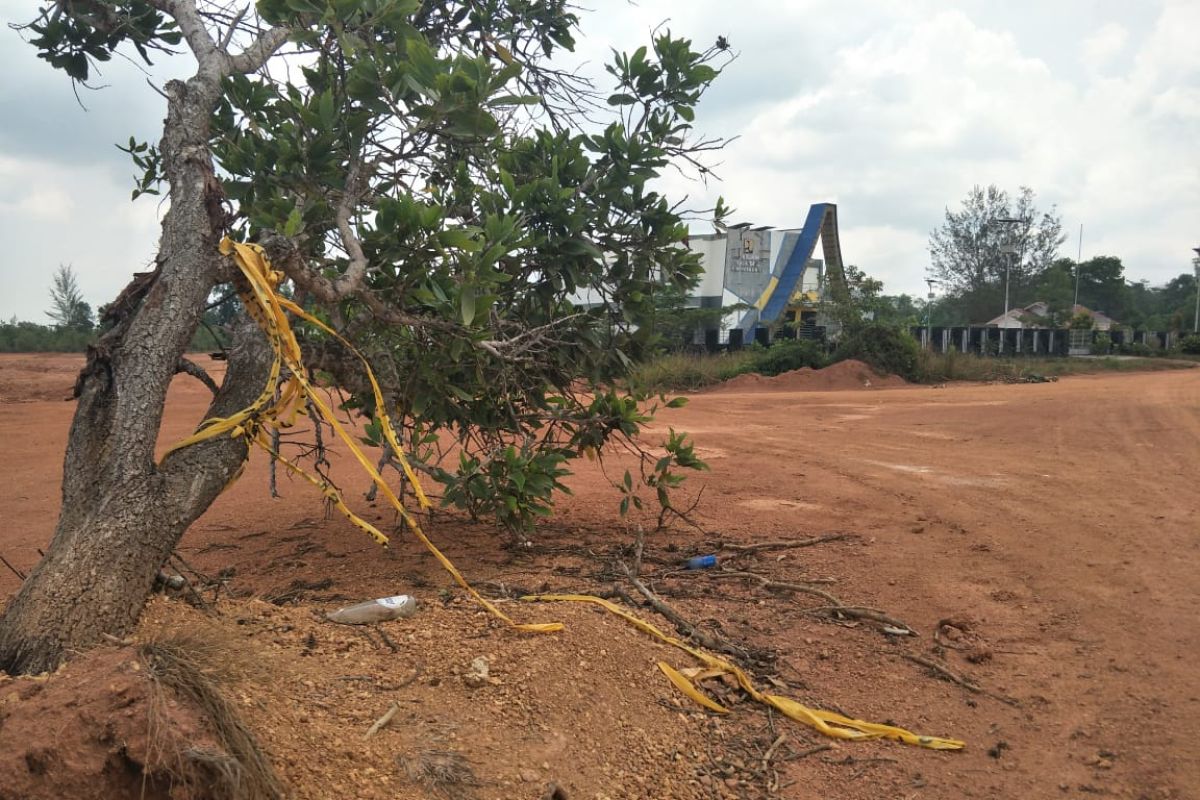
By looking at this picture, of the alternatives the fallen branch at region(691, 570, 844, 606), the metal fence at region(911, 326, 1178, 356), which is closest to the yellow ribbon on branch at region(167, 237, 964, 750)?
the fallen branch at region(691, 570, 844, 606)

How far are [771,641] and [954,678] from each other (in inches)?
31.6

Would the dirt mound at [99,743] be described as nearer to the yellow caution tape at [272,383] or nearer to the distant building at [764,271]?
the yellow caution tape at [272,383]

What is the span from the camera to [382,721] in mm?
2693

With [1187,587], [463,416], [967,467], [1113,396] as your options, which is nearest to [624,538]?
[463,416]

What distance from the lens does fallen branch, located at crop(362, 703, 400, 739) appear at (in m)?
2.62

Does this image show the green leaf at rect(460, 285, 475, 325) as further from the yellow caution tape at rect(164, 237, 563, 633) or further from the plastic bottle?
the plastic bottle

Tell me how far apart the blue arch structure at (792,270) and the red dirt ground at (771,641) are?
24345 millimetres

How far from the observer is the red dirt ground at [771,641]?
9.36 ft

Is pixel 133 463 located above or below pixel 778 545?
above

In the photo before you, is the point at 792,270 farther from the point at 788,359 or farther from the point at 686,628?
the point at 686,628

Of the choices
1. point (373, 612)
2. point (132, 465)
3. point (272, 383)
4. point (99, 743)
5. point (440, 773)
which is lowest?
point (440, 773)

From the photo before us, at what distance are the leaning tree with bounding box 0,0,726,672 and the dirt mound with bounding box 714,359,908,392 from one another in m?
17.8

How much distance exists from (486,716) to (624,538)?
9.78ft

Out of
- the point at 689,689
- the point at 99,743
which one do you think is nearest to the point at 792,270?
the point at 689,689
